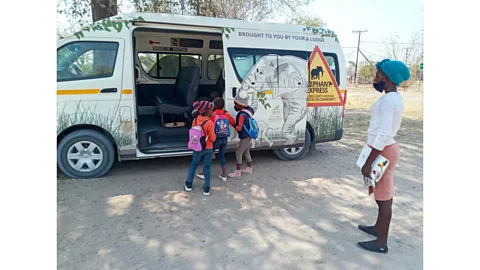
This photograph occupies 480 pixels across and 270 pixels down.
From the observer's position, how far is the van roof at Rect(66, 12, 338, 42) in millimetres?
4738

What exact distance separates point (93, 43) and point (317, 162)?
4.32 meters

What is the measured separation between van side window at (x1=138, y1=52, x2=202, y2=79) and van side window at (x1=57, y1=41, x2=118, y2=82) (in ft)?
7.26

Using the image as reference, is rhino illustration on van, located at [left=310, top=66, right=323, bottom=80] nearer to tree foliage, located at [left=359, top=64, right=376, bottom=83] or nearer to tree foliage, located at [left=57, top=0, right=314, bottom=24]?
tree foliage, located at [left=57, top=0, right=314, bottom=24]

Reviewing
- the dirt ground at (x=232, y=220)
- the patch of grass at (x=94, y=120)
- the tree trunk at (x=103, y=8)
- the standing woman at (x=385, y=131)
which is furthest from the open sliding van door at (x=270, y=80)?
the tree trunk at (x=103, y=8)

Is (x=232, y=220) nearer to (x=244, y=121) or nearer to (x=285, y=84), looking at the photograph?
(x=244, y=121)

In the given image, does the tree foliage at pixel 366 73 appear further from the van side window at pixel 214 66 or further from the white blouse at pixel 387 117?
the white blouse at pixel 387 117

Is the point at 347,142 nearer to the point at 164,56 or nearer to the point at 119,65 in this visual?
the point at 164,56

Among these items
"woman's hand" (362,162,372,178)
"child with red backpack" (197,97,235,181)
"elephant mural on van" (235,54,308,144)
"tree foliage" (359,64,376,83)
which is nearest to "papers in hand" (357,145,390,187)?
"woman's hand" (362,162,372,178)

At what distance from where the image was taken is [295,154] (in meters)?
6.34

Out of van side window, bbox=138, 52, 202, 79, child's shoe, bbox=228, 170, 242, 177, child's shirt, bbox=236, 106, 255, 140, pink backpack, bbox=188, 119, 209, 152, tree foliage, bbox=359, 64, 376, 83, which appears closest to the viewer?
pink backpack, bbox=188, 119, 209, 152

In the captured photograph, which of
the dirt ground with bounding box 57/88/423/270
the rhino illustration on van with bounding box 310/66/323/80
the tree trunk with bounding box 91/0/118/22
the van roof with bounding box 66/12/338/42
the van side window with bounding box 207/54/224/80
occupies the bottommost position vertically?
the dirt ground with bounding box 57/88/423/270

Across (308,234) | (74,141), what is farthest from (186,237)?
(74,141)

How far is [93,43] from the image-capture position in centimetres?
472

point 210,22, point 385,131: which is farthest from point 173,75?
point 385,131
